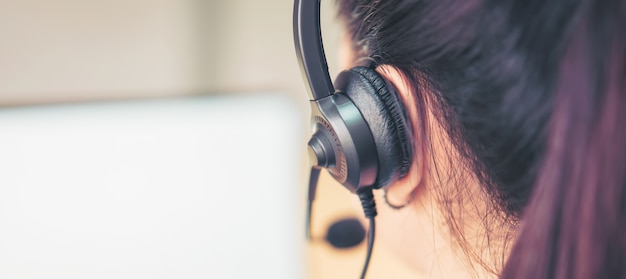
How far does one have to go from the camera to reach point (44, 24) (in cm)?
85

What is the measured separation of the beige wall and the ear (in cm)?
42

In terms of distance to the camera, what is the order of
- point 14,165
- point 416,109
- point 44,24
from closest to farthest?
point 416,109 → point 14,165 → point 44,24

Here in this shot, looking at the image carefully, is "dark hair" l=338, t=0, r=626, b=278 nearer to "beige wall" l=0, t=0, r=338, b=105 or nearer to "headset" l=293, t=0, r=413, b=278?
"headset" l=293, t=0, r=413, b=278

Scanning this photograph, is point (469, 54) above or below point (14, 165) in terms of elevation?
below

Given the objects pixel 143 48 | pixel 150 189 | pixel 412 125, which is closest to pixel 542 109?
pixel 412 125

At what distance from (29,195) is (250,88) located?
1.53 ft

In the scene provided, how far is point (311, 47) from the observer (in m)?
0.45

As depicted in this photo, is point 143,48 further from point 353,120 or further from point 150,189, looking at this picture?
point 353,120

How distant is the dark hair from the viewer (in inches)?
12.0

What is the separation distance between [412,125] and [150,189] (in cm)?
39

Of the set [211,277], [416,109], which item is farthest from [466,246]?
[211,277]

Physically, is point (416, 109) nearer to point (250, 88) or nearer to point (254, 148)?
point (254, 148)

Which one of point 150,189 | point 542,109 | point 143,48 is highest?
point 143,48

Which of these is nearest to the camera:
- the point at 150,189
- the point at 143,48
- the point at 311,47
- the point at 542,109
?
the point at 542,109
